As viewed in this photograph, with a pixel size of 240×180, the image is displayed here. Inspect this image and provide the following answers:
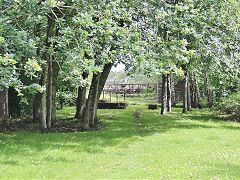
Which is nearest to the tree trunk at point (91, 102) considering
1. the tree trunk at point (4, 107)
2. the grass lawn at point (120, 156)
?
the grass lawn at point (120, 156)

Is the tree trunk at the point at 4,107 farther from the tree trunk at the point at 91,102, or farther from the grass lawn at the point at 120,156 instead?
the tree trunk at the point at 91,102

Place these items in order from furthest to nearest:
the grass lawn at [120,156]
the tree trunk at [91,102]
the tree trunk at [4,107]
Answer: the tree trunk at [91,102]
the tree trunk at [4,107]
the grass lawn at [120,156]

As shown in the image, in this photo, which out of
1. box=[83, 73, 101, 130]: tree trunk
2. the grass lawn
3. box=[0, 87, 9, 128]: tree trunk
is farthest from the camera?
box=[83, 73, 101, 130]: tree trunk

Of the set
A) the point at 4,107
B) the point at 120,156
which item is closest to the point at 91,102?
the point at 4,107

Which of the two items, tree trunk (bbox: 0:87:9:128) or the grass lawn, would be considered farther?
tree trunk (bbox: 0:87:9:128)

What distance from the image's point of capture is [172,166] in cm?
815

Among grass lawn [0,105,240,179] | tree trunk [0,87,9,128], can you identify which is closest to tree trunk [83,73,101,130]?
grass lawn [0,105,240,179]

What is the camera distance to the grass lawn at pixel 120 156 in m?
7.65

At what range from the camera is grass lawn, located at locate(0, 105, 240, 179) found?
765cm

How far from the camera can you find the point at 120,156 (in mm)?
10625

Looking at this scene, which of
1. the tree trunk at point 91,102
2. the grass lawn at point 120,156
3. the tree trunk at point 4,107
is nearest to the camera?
the grass lawn at point 120,156

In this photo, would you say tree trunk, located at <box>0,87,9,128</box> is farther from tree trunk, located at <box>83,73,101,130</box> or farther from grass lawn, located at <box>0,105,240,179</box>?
tree trunk, located at <box>83,73,101,130</box>

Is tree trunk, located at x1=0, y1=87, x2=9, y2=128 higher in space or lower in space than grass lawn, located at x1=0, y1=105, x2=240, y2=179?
higher

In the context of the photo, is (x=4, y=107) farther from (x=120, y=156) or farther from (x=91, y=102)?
(x=120, y=156)
